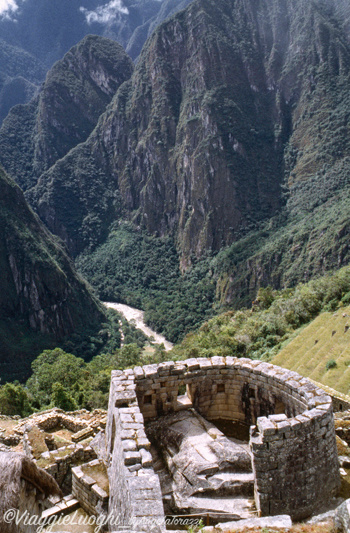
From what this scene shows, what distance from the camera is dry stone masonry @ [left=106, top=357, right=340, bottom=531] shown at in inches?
327

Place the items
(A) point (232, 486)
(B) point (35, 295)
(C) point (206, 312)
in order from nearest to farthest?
1. (A) point (232, 486)
2. (B) point (35, 295)
3. (C) point (206, 312)

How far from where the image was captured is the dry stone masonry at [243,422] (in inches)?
327

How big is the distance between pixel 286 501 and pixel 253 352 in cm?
3474

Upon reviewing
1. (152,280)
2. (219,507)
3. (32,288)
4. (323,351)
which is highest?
(32,288)

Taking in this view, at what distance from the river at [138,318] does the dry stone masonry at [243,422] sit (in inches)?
3585

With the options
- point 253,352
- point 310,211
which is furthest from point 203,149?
point 253,352

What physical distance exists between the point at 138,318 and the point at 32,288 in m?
31.3

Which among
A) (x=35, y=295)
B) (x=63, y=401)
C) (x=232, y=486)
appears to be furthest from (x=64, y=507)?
(x=35, y=295)

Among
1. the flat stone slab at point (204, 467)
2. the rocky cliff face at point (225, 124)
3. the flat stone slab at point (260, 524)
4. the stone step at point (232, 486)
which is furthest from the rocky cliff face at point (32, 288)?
the flat stone slab at point (260, 524)

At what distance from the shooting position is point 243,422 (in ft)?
40.3

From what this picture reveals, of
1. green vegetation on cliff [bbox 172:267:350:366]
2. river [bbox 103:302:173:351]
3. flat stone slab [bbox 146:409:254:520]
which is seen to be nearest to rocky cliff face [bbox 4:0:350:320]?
river [bbox 103:302:173:351]

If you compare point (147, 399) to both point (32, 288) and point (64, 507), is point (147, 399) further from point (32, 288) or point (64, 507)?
point (32, 288)

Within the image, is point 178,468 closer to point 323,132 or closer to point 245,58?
point 323,132

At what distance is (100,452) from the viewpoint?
12703 mm
